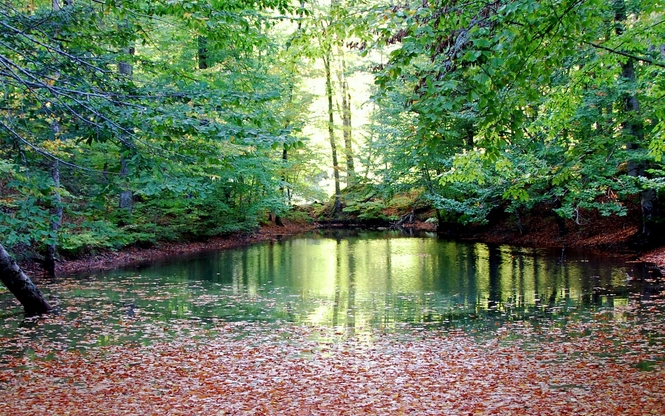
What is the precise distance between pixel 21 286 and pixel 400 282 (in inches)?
337

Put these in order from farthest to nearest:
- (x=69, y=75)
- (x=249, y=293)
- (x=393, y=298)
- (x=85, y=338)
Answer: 1. (x=249, y=293)
2. (x=393, y=298)
3. (x=85, y=338)
4. (x=69, y=75)

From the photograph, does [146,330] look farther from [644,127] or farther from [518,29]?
[644,127]

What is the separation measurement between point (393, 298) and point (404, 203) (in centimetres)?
2570

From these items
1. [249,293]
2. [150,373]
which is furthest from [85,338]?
[249,293]

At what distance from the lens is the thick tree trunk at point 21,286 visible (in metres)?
8.78

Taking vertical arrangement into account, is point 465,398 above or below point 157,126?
below

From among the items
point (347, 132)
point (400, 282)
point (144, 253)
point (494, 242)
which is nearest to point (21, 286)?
point (400, 282)

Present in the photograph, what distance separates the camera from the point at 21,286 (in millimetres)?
9094

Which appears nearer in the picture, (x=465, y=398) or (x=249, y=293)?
(x=465, y=398)

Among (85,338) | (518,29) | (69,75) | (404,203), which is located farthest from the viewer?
(404,203)

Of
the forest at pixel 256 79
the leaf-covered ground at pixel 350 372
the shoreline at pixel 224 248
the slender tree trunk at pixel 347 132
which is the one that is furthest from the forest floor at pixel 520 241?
the slender tree trunk at pixel 347 132

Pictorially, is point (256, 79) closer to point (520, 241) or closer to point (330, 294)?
point (330, 294)

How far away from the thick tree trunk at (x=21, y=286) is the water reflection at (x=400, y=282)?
2.72m

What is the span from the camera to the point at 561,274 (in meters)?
13.9
